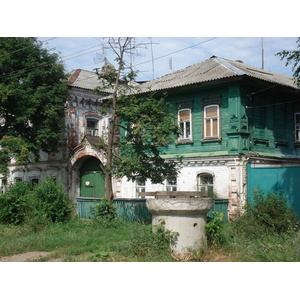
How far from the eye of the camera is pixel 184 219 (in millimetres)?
7602

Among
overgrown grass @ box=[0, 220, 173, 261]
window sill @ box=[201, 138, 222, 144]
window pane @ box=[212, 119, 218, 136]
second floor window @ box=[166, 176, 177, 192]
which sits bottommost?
overgrown grass @ box=[0, 220, 173, 261]

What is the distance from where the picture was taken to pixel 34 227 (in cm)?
1132

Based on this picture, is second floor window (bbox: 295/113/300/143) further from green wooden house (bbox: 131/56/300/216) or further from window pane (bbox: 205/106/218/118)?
window pane (bbox: 205/106/218/118)

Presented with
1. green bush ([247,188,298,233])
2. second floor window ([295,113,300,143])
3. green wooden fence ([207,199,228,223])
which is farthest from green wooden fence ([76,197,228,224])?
second floor window ([295,113,300,143])

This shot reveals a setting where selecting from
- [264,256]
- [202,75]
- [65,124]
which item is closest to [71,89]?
[65,124]

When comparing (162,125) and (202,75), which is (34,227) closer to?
(162,125)

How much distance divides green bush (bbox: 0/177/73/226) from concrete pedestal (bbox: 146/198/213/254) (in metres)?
5.21

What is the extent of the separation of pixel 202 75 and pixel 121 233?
771cm

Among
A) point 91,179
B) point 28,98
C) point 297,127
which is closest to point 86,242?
point 28,98

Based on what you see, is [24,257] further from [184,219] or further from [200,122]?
[200,122]

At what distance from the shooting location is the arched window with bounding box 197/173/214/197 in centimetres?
1498

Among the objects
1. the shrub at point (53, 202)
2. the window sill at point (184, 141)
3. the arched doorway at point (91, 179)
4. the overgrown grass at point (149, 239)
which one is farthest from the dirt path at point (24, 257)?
the arched doorway at point (91, 179)

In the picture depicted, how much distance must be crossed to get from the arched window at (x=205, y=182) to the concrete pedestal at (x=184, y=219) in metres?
7.27

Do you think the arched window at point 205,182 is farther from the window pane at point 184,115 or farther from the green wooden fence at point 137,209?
the window pane at point 184,115
